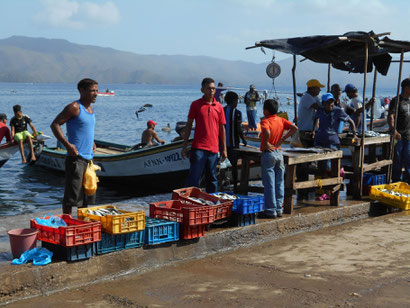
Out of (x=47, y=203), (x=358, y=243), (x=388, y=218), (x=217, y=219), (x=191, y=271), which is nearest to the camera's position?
(x=191, y=271)

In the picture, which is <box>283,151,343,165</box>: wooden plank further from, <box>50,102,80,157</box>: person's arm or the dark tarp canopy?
<box>50,102,80,157</box>: person's arm

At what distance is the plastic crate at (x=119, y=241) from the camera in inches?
222

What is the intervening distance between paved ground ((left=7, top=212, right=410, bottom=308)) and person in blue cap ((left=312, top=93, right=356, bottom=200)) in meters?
1.83

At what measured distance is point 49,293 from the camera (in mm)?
5172

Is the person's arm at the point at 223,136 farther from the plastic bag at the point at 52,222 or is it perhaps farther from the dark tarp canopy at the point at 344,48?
the plastic bag at the point at 52,222

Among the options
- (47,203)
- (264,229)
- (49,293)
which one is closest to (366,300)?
(264,229)

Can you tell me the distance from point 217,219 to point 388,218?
354 cm

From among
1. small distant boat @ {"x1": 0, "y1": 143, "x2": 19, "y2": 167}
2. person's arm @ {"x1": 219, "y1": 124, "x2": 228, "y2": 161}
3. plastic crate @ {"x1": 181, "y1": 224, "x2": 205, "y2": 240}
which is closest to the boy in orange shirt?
person's arm @ {"x1": 219, "y1": 124, "x2": 228, "y2": 161}

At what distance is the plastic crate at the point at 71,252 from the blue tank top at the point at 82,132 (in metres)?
1.23

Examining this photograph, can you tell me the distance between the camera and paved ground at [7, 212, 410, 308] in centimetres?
505

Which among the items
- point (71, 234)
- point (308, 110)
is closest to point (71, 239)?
point (71, 234)

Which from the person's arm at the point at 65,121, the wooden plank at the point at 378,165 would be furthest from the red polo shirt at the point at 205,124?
the wooden plank at the point at 378,165

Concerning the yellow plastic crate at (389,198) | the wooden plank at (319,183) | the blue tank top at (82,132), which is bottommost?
the yellow plastic crate at (389,198)

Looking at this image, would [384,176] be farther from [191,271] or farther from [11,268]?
[11,268]
